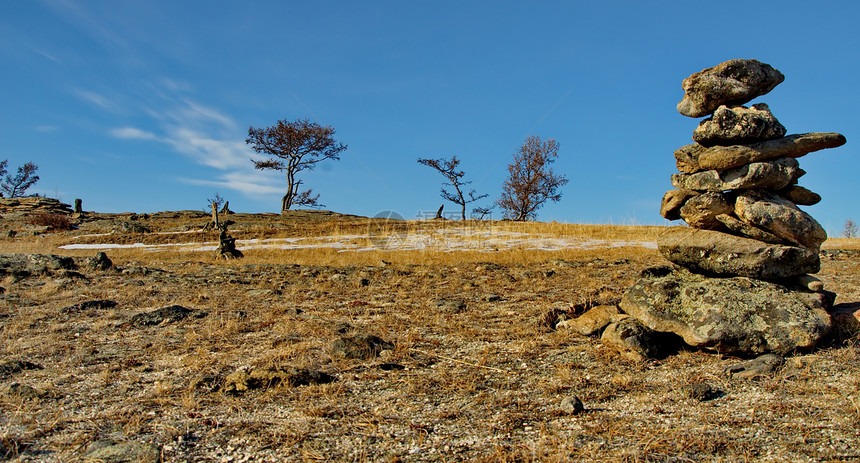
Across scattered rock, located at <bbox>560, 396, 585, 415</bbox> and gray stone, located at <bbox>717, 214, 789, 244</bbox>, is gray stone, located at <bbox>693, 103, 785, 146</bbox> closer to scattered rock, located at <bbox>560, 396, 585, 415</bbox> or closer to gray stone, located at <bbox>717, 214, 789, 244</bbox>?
gray stone, located at <bbox>717, 214, 789, 244</bbox>

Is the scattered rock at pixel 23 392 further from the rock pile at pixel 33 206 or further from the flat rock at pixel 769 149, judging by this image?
the rock pile at pixel 33 206

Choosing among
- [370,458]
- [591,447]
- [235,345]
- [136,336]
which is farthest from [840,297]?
[136,336]

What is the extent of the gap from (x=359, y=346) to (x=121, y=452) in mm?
3471

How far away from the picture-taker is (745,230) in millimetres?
7750

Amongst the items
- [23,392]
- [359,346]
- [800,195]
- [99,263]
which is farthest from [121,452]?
[99,263]

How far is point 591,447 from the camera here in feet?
14.3

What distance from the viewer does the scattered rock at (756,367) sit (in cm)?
603

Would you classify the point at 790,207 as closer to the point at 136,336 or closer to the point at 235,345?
the point at 235,345

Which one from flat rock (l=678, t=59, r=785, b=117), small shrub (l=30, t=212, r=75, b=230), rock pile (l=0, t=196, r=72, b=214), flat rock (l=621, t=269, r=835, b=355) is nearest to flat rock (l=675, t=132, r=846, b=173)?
flat rock (l=678, t=59, r=785, b=117)

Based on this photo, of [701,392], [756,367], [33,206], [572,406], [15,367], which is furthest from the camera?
[33,206]

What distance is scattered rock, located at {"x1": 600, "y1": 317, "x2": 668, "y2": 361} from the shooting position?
22.7ft

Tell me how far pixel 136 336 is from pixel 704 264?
9.59 metres

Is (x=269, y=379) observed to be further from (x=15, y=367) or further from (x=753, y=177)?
(x=753, y=177)

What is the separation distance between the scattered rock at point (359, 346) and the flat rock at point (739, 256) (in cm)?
507
